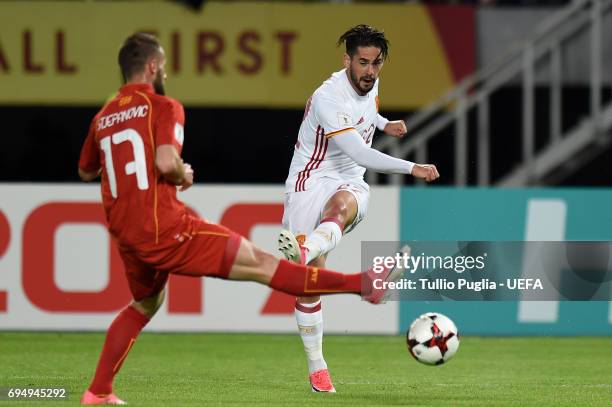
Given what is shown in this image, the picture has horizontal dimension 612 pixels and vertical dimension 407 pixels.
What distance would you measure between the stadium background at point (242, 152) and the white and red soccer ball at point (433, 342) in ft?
14.2

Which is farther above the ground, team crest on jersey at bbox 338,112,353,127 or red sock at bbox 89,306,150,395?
team crest on jersey at bbox 338,112,353,127

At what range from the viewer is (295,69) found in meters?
14.9

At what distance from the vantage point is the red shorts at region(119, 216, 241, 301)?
618cm

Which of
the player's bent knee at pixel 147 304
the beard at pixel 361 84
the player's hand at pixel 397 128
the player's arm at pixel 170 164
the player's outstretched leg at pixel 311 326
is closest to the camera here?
the player's arm at pixel 170 164

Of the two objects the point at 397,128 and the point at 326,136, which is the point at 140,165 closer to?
the point at 326,136

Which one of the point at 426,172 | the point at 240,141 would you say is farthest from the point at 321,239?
the point at 240,141

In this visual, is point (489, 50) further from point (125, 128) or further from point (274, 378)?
point (125, 128)

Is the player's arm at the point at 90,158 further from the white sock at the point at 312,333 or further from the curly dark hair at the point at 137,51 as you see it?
the white sock at the point at 312,333

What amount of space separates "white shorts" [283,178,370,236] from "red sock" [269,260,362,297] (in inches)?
54.0

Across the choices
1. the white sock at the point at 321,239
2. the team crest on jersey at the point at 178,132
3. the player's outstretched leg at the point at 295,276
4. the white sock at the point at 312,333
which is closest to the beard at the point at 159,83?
the team crest on jersey at the point at 178,132

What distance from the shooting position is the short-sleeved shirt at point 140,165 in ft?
20.1

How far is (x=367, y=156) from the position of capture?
7.41 metres

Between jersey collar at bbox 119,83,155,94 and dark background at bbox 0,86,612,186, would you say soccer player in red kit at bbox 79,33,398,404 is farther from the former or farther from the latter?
dark background at bbox 0,86,612,186

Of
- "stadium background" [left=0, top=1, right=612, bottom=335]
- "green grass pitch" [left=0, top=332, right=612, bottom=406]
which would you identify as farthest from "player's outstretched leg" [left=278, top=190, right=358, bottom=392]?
"stadium background" [left=0, top=1, right=612, bottom=335]
